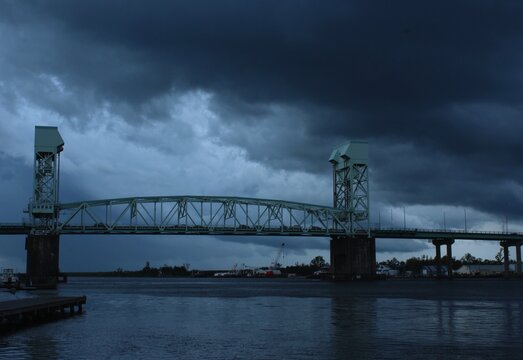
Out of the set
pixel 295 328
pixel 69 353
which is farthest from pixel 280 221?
pixel 69 353

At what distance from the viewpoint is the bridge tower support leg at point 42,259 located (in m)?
148

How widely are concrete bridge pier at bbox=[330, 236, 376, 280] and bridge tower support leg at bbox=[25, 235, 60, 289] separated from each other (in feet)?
247

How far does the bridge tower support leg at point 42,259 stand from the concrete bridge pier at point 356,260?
75400 millimetres

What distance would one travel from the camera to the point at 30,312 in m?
51.2

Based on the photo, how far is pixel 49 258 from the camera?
156m

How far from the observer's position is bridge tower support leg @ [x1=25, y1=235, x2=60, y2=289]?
485ft

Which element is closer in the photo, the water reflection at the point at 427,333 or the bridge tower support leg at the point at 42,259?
the water reflection at the point at 427,333

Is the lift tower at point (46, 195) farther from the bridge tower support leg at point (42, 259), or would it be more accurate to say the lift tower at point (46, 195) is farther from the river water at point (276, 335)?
the river water at point (276, 335)

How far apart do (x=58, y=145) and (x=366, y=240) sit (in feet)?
283

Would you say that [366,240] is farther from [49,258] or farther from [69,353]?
[69,353]

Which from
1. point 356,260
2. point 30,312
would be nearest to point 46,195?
point 356,260

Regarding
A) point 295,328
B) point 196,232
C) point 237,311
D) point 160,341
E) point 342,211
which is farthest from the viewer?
point 342,211

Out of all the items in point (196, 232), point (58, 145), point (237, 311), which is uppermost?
point (58, 145)

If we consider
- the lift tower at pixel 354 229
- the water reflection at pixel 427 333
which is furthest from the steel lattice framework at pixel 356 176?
the water reflection at pixel 427 333
